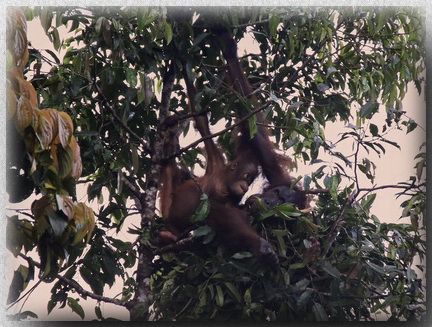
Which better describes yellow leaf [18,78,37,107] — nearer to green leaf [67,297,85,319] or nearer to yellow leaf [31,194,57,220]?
yellow leaf [31,194,57,220]

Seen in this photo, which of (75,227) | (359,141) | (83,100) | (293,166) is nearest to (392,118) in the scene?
(359,141)

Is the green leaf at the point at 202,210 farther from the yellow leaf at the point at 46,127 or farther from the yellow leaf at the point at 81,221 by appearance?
the yellow leaf at the point at 46,127

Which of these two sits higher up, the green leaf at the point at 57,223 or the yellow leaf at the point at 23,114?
the yellow leaf at the point at 23,114

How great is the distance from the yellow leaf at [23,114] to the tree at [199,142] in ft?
2.28

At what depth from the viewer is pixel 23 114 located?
1.78 m

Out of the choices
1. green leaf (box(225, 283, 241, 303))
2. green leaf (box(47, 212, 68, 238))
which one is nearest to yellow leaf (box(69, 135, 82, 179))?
green leaf (box(47, 212, 68, 238))

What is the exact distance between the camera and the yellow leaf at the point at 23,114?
1.78 m

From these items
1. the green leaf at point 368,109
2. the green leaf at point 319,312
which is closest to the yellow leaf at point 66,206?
the green leaf at point 319,312

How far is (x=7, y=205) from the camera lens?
196 centimetres

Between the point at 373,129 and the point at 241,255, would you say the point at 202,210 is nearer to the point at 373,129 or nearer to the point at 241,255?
the point at 241,255

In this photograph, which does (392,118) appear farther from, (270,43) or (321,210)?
(270,43)

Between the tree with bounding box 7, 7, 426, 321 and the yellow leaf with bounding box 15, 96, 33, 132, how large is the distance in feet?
2.28

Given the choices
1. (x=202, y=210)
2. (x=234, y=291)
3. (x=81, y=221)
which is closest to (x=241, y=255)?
(x=234, y=291)

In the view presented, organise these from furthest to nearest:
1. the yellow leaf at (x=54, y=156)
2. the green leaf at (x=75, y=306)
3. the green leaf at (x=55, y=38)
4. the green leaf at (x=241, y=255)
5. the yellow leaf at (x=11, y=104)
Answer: the green leaf at (x=241, y=255), the green leaf at (x=55, y=38), the green leaf at (x=75, y=306), the yellow leaf at (x=54, y=156), the yellow leaf at (x=11, y=104)
